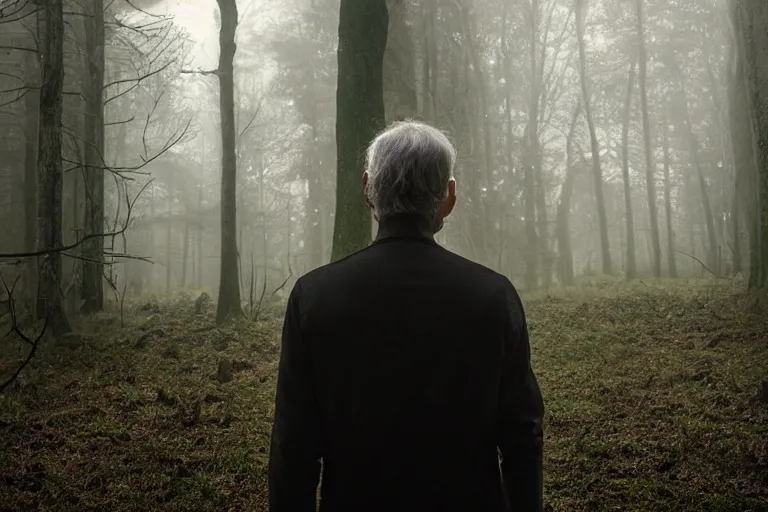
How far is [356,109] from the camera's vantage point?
305 inches

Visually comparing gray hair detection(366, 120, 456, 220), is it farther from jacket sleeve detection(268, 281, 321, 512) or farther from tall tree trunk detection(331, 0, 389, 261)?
tall tree trunk detection(331, 0, 389, 261)

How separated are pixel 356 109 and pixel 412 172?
6.07 m

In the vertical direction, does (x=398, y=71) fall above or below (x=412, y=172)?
above

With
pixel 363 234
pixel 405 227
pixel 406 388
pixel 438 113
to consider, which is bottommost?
pixel 406 388

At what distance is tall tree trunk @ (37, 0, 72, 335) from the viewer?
8367 mm

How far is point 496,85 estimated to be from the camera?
23047 millimetres

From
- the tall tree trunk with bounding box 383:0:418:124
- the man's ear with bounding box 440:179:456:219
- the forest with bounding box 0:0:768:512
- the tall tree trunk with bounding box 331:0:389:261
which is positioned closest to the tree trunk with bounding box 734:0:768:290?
the forest with bounding box 0:0:768:512

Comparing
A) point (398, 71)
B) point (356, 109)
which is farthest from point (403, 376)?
point (398, 71)

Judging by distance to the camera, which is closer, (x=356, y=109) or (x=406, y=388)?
(x=406, y=388)

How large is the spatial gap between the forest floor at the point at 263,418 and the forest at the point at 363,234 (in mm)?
32

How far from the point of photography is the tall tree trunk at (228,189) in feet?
38.2

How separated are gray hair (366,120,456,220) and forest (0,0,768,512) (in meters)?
2.05

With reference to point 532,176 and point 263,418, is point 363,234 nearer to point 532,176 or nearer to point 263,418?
point 263,418

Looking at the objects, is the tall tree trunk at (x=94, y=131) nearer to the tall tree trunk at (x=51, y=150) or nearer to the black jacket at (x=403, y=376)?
the tall tree trunk at (x=51, y=150)
